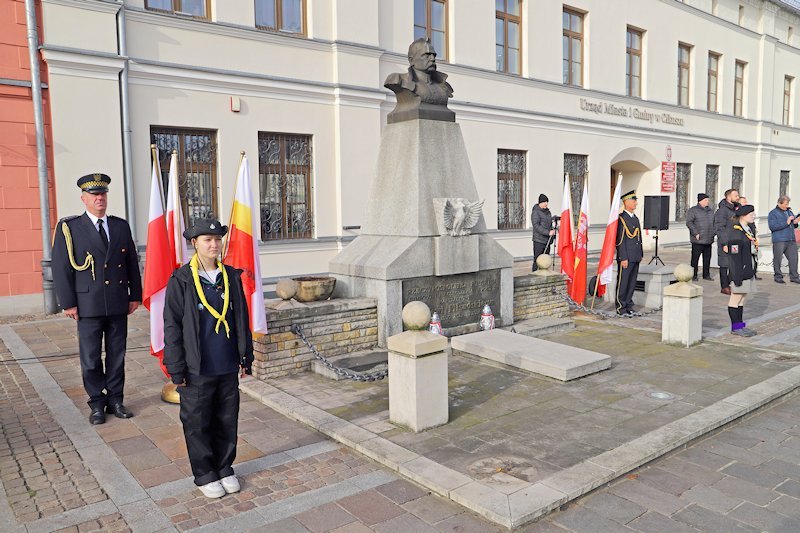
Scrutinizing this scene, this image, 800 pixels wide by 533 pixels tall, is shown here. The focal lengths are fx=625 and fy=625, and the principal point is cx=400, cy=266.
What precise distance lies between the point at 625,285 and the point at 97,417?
7629 mm

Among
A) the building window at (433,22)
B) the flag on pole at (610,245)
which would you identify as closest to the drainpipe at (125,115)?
the building window at (433,22)

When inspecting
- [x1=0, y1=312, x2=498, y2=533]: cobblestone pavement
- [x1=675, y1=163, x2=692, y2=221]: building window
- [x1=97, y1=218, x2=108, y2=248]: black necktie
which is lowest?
[x1=0, y1=312, x2=498, y2=533]: cobblestone pavement

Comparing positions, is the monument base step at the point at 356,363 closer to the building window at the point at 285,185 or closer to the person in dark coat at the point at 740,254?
the person in dark coat at the point at 740,254

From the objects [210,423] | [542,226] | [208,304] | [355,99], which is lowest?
[210,423]

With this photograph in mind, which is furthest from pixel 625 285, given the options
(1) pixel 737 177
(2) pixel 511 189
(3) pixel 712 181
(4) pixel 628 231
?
(1) pixel 737 177

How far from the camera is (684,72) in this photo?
73.6ft

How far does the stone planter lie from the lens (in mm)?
7000

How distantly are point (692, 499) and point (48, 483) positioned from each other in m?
4.01

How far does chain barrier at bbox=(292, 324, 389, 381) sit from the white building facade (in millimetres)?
5563

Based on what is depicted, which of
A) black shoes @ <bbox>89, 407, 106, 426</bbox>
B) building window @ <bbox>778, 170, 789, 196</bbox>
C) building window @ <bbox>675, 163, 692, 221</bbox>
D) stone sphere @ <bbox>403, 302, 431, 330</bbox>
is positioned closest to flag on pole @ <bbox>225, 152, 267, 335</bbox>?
black shoes @ <bbox>89, 407, 106, 426</bbox>

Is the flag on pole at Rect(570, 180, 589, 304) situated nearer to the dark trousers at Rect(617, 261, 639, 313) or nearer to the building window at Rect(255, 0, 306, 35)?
Result: the dark trousers at Rect(617, 261, 639, 313)

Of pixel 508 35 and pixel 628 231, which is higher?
pixel 508 35

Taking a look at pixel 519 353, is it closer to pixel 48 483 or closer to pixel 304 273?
pixel 48 483

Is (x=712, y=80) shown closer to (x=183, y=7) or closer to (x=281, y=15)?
(x=281, y=15)
